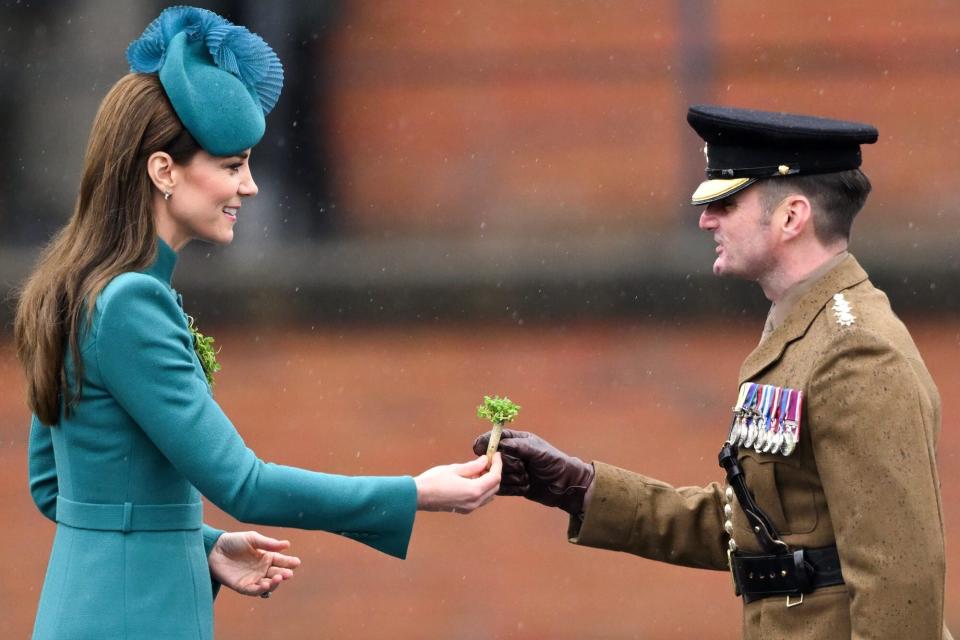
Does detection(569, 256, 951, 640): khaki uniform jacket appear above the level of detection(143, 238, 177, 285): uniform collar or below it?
below

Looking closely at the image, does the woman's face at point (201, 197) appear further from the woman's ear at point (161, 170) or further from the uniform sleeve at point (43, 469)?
the uniform sleeve at point (43, 469)

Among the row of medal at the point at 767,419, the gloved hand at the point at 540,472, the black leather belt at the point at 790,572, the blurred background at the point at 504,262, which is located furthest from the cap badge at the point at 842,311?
the blurred background at the point at 504,262

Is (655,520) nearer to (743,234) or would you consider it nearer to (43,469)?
(743,234)

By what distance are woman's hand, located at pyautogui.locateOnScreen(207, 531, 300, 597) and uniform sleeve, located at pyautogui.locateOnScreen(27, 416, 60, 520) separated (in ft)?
1.00

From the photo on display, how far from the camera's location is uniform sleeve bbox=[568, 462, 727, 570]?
3492 mm

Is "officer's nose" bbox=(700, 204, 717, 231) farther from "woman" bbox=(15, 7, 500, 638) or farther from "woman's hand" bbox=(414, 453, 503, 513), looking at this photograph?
"woman" bbox=(15, 7, 500, 638)

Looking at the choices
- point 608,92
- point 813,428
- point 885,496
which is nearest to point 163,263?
point 813,428

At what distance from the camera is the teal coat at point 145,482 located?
8.84 feet

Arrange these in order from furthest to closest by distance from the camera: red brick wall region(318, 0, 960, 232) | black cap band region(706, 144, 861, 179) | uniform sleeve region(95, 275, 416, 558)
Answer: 1. red brick wall region(318, 0, 960, 232)
2. black cap band region(706, 144, 861, 179)
3. uniform sleeve region(95, 275, 416, 558)

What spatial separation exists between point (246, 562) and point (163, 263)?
0.61 m

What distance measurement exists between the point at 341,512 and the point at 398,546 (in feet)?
0.43

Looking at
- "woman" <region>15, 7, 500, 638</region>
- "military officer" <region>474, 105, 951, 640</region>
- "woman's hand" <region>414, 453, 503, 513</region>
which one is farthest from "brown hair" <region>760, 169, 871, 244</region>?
"woman" <region>15, 7, 500, 638</region>

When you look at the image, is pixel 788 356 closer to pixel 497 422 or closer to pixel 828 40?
pixel 497 422

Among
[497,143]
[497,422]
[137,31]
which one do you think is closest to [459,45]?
[497,143]
